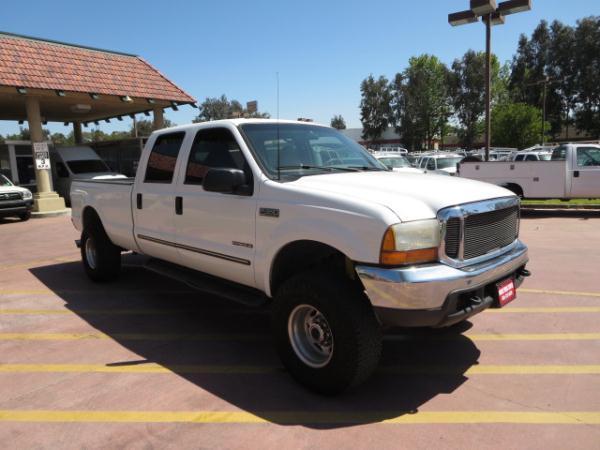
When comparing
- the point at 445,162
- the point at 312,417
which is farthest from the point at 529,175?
the point at 312,417

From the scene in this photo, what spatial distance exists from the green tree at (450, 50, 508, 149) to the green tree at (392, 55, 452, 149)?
5.05 feet

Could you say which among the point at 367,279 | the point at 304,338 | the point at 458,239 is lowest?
the point at 304,338

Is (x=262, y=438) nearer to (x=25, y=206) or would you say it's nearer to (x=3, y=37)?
(x=25, y=206)

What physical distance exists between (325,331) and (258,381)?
2.41ft

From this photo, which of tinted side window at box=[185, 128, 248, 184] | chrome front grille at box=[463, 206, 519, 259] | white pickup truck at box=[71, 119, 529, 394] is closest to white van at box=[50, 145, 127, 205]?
tinted side window at box=[185, 128, 248, 184]

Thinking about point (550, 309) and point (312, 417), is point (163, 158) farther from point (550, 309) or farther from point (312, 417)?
point (550, 309)

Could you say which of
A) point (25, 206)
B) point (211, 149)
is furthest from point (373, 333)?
point (25, 206)

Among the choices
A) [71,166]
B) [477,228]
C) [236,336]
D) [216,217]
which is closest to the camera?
[477,228]

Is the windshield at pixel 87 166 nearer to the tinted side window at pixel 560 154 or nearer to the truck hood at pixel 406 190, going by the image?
the tinted side window at pixel 560 154

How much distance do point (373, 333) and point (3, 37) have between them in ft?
56.4

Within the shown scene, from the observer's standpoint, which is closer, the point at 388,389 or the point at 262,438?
the point at 262,438

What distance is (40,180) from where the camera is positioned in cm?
1589

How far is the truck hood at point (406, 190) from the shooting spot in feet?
10.3

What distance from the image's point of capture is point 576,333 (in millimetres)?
4512
